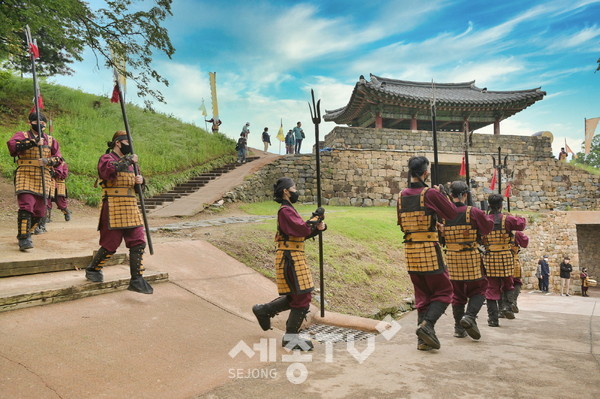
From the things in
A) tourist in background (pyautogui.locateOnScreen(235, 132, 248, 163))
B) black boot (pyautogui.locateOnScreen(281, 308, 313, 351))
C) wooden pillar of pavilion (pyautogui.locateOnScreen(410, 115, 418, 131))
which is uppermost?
wooden pillar of pavilion (pyautogui.locateOnScreen(410, 115, 418, 131))

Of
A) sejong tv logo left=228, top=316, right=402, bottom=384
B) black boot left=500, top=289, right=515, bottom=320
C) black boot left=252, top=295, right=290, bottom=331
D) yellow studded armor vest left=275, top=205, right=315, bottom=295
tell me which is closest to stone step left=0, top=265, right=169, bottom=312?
black boot left=252, top=295, right=290, bottom=331

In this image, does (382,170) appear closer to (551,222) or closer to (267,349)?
(551,222)

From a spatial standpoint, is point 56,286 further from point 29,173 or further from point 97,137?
point 97,137

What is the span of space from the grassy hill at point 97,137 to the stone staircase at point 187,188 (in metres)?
0.34

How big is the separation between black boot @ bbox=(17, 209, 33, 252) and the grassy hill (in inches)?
302

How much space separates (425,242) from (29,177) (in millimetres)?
5404

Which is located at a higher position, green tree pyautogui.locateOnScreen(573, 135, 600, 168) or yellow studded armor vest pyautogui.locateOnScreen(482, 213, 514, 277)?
green tree pyautogui.locateOnScreen(573, 135, 600, 168)

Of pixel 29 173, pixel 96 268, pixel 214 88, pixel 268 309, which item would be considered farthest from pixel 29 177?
pixel 214 88

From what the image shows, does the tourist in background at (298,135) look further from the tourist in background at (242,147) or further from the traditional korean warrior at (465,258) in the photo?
the traditional korean warrior at (465,258)

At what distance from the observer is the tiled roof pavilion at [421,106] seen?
19.5m

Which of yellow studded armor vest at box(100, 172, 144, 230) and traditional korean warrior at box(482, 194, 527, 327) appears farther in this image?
traditional korean warrior at box(482, 194, 527, 327)

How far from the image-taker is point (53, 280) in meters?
3.99

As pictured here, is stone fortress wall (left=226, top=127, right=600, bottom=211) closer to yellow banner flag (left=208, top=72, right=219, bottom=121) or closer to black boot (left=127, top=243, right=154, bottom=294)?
yellow banner flag (left=208, top=72, right=219, bottom=121)

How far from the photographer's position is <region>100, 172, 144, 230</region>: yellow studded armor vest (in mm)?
4137
